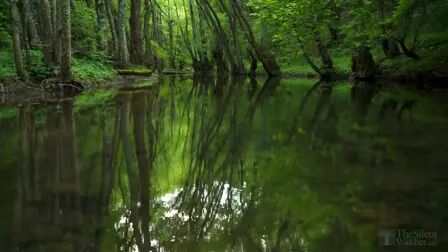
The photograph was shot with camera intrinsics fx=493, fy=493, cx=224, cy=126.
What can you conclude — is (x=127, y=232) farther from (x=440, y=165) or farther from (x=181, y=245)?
(x=440, y=165)

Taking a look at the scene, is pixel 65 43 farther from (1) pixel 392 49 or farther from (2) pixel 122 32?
(1) pixel 392 49

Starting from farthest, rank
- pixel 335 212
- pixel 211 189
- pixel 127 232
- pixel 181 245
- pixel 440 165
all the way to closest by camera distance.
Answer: pixel 440 165 → pixel 211 189 → pixel 335 212 → pixel 127 232 → pixel 181 245

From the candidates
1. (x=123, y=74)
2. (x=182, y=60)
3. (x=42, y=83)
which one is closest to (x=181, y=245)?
(x=42, y=83)

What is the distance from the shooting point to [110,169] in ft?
18.2

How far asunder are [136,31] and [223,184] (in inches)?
860

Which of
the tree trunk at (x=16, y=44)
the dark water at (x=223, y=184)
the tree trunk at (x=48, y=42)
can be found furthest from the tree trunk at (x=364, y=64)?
the tree trunk at (x=16, y=44)

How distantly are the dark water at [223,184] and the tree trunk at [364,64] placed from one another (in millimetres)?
13974

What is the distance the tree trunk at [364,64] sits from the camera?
22641 mm

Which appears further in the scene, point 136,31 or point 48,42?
point 136,31

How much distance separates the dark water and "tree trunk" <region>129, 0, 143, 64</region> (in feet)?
55.5

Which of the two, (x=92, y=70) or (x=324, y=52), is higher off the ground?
(x=324, y=52)

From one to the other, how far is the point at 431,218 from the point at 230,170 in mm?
2331

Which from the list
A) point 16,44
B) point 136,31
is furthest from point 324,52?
point 16,44

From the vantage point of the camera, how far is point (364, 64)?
2342cm
